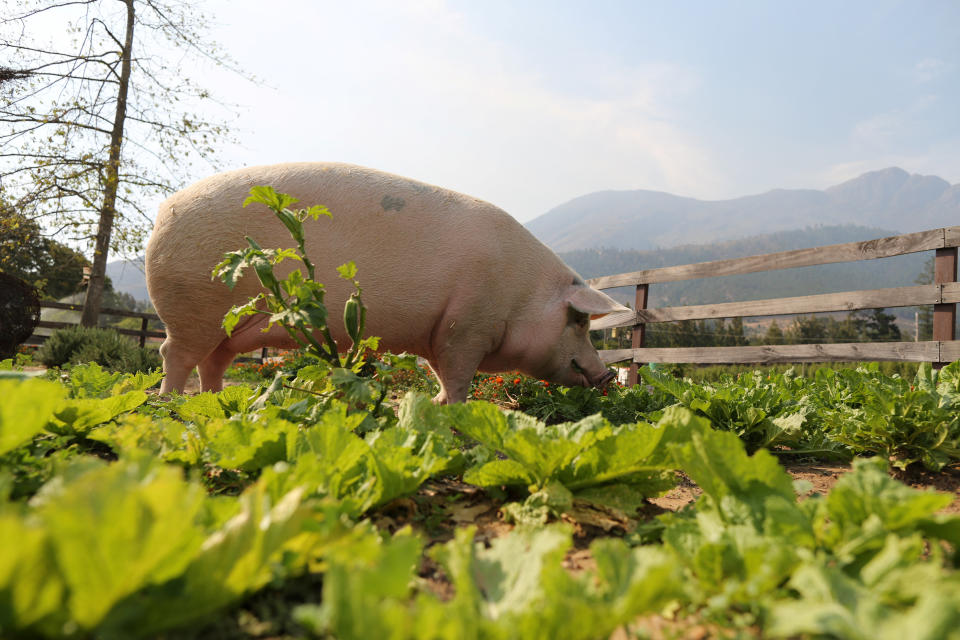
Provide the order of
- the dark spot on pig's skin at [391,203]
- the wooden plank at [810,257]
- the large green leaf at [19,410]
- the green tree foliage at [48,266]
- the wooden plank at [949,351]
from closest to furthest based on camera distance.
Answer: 1. the large green leaf at [19,410]
2. the dark spot on pig's skin at [391,203]
3. the wooden plank at [949,351]
4. the wooden plank at [810,257]
5. the green tree foliage at [48,266]

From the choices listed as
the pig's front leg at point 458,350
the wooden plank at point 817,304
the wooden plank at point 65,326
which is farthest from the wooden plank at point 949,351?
the wooden plank at point 65,326

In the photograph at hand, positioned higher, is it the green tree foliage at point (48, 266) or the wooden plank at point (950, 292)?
the green tree foliage at point (48, 266)

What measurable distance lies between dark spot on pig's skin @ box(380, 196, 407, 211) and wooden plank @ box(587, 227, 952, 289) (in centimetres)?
391

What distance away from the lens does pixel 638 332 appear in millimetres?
7344

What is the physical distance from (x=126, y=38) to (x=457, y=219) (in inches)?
500

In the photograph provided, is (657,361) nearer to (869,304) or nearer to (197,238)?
(869,304)

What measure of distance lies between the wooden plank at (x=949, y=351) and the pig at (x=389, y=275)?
9.85 ft

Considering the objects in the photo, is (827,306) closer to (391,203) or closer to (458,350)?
(458,350)

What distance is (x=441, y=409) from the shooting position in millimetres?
1589

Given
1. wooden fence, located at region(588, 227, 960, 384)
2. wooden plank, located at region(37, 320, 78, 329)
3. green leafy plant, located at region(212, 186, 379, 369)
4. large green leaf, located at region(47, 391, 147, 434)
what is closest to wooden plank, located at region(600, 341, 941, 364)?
wooden fence, located at region(588, 227, 960, 384)

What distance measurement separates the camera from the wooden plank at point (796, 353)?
4.88 metres

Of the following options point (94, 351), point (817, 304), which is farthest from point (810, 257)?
point (94, 351)

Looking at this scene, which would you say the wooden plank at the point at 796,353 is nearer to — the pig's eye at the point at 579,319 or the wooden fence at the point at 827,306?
the wooden fence at the point at 827,306

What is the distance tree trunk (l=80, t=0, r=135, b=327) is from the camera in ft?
35.7
